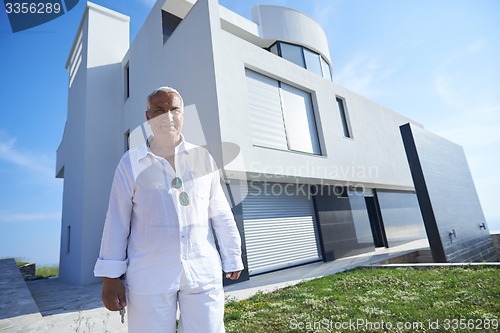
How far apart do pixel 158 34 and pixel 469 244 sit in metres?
13.2

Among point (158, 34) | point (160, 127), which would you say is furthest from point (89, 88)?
point (160, 127)

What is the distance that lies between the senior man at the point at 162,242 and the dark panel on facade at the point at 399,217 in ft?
40.1

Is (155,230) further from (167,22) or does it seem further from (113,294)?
(167,22)

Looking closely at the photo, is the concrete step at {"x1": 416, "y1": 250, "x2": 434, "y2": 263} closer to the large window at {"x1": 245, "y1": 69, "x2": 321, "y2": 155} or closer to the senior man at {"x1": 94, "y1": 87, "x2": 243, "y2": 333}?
the large window at {"x1": 245, "y1": 69, "x2": 321, "y2": 155}

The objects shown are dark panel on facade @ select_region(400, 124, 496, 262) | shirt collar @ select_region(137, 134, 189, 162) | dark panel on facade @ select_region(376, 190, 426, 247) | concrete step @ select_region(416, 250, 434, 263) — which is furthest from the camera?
dark panel on facade @ select_region(376, 190, 426, 247)

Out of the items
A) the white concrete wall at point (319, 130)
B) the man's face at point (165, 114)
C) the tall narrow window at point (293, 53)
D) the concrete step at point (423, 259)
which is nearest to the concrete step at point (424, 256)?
the concrete step at point (423, 259)

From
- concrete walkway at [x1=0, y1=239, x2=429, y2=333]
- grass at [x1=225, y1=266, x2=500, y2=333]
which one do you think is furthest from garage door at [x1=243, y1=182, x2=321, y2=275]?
grass at [x1=225, y1=266, x2=500, y2=333]

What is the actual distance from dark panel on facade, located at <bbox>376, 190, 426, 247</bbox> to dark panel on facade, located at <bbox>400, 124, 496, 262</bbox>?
3.00 meters

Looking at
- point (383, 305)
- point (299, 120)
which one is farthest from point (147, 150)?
point (299, 120)

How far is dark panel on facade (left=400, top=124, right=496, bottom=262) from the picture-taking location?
7266mm

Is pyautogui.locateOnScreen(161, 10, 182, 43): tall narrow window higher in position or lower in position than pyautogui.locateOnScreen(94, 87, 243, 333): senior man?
higher

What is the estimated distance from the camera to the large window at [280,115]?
23.4 ft

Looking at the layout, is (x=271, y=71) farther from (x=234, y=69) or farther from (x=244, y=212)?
(x=244, y=212)

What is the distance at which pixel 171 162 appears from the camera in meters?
1.69
